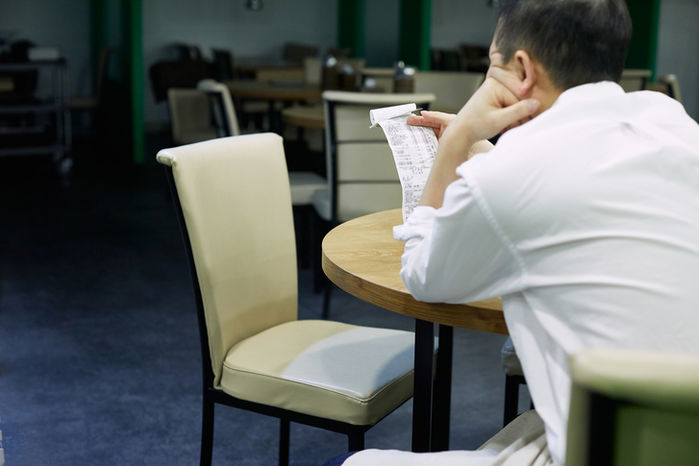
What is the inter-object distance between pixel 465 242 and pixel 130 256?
3705mm

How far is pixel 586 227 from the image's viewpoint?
100 centimetres

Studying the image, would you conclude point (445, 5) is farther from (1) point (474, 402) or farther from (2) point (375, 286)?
(2) point (375, 286)

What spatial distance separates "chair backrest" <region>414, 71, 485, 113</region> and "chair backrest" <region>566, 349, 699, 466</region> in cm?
459

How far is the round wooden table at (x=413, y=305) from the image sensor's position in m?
1.29

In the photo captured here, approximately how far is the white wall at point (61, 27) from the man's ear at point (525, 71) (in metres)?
8.99

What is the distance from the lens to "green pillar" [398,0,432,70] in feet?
24.9

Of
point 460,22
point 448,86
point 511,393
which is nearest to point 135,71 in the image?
point 448,86

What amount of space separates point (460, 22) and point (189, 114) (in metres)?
6.91

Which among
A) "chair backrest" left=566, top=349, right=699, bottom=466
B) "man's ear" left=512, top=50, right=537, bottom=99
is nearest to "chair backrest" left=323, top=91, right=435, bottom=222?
"man's ear" left=512, top=50, right=537, bottom=99

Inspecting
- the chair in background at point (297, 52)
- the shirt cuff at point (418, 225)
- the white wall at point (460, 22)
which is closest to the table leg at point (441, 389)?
the shirt cuff at point (418, 225)

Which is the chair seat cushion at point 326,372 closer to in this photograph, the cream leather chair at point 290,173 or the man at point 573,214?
the man at point 573,214

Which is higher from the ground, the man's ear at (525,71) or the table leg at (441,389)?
the man's ear at (525,71)

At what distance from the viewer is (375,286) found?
1.41m

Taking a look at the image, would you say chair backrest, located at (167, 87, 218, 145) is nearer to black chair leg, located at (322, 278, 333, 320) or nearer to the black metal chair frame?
black chair leg, located at (322, 278, 333, 320)
